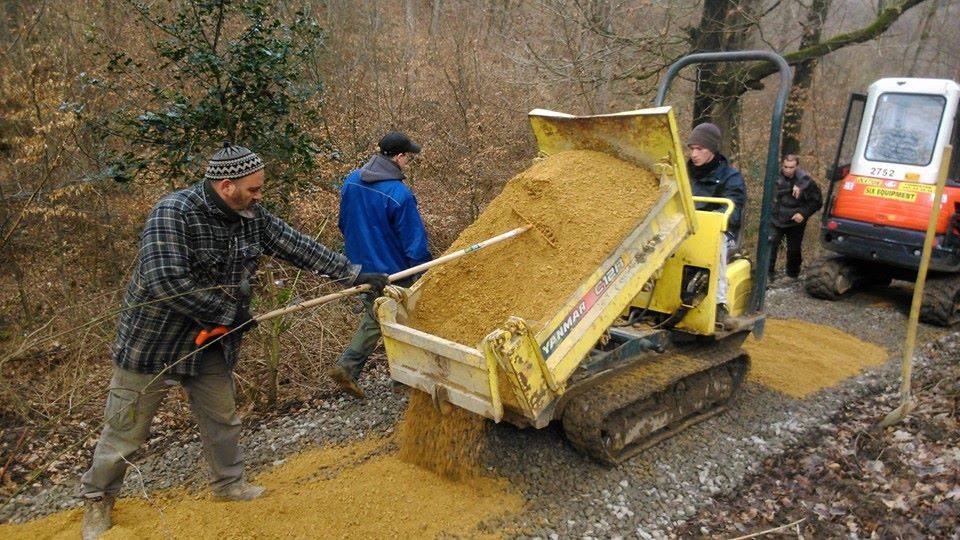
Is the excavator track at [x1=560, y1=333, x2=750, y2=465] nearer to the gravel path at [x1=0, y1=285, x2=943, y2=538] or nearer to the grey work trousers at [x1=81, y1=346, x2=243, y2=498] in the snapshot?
the gravel path at [x1=0, y1=285, x2=943, y2=538]

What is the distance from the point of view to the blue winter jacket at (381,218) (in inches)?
193

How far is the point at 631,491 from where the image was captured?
159 inches

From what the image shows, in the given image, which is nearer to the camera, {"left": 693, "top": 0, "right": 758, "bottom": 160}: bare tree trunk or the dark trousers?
the dark trousers

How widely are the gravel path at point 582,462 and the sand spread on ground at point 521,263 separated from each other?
41 cm

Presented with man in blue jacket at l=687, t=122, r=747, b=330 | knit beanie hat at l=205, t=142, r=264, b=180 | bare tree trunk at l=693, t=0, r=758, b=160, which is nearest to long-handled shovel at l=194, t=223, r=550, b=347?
knit beanie hat at l=205, t=142, r=264, b=180

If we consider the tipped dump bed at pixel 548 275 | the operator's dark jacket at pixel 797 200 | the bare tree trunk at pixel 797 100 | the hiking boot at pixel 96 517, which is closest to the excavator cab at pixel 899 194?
the operator's dark jacket at pixel 797 200

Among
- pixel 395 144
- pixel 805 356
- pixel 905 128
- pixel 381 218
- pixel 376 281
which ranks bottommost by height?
pixel 805 356

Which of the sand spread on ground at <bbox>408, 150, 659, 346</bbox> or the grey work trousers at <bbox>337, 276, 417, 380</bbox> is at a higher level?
the sand spread on ground at <bbox>408, 150, 659, 346</bbox>

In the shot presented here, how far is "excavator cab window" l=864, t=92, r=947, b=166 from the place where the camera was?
762 centimetres

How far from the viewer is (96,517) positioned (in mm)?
3564

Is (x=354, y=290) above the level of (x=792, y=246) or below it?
above

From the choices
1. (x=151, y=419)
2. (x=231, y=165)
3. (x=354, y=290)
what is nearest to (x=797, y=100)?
(x=354, y=290)

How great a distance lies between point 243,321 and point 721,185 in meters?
3.54

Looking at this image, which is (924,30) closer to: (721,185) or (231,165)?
(721,185)
